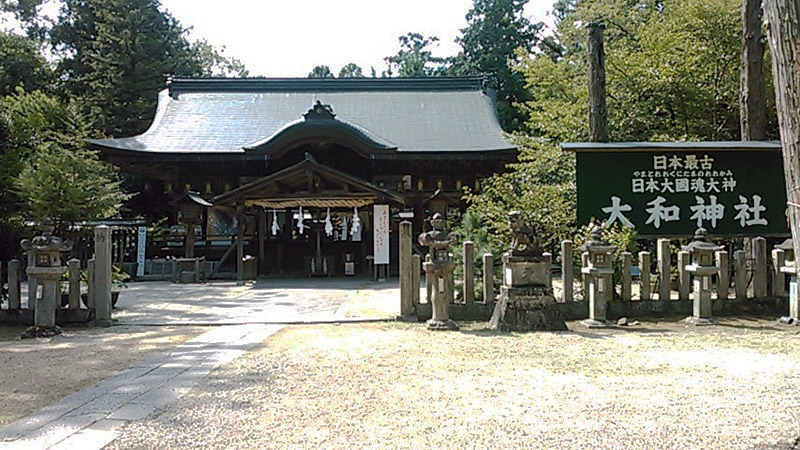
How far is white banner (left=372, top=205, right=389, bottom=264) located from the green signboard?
6243 mm

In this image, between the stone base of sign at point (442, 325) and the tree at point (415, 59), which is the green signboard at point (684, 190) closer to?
the stone base of sign at point (442, 325)

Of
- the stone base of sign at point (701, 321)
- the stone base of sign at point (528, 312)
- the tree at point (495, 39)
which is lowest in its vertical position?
the stone base of sign at point (701, 321)

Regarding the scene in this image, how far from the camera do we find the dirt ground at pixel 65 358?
4.51 m

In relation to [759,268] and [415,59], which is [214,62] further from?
[759,268]

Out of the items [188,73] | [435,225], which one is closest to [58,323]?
[435,225]

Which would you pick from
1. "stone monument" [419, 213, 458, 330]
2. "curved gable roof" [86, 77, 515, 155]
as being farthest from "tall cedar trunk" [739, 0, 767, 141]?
"curved gable roof" [86, 77, 515, 155]

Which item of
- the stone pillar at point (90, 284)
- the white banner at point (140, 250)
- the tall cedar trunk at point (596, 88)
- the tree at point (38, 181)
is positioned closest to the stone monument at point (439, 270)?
the tall cedar trunk at point (596, 88)

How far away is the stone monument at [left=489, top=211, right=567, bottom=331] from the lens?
7168 millimetres

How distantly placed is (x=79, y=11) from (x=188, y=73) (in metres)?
5.88

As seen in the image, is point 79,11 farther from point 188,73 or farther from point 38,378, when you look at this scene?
point 38,378

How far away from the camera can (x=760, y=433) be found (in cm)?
341

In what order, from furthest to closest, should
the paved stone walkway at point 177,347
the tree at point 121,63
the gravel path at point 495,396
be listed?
the tree at point 121,63, the paved stone walkway at point 177,347, the gravel path at point 495,396

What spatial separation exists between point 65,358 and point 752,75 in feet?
34.6

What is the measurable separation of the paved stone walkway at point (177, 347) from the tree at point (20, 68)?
696 inches
